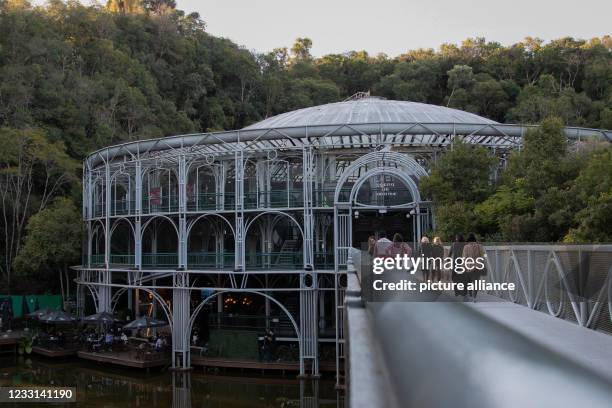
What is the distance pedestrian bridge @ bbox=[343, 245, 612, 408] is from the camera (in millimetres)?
2277

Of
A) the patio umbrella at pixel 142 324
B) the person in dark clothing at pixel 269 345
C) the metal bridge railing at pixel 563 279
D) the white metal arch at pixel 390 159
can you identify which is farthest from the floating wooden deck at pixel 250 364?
the metal bridge railing at pixel 563 279

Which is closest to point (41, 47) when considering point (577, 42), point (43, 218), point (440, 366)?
point (43, 218)

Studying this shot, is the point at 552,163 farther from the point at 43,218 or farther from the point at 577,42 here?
the point at 577,42

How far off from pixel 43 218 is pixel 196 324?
11.0 meters

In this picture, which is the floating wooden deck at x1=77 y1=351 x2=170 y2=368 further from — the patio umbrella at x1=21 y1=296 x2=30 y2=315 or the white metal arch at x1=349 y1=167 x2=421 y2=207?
the white metal arch at x1=349 y1=167 x2=421 y2=207

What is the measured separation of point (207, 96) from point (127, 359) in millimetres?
46685

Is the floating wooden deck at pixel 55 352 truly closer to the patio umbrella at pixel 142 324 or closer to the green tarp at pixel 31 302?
the patio umbrella at pixel 142 324

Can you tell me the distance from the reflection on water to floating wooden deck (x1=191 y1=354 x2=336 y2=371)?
627 mm

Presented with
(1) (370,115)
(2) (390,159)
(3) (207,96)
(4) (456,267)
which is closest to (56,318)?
(2) (390,159)

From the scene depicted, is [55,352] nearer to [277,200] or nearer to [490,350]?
[277,200]

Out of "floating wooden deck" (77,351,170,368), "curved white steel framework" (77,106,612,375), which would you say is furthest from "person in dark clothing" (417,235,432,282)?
"floating wooden deck" (77,351,170,368)

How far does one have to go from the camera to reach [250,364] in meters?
27.1

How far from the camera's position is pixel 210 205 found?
2950 centimetres

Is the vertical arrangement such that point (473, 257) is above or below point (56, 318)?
above
